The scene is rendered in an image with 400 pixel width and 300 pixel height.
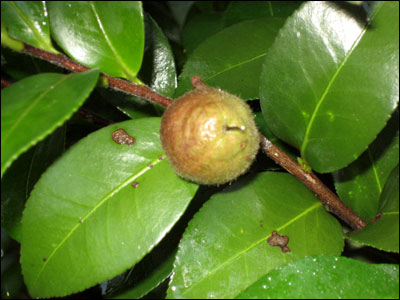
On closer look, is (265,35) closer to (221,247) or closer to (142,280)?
(221,247)

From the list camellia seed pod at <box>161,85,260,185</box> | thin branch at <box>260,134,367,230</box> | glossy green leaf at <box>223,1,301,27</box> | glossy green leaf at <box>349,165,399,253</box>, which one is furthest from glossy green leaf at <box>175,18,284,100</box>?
glossy green leaf at <box>223,1,301,27</box>

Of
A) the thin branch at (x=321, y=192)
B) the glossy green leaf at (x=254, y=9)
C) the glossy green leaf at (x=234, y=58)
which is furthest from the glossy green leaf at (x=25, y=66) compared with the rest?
the glossy green leaf at (x=254, y=9)

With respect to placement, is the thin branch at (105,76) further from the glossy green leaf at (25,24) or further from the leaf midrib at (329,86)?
the leaf midrib at (329,86)

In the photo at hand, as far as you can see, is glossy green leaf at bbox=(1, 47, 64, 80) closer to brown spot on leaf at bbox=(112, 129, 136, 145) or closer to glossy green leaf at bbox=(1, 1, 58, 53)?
glossy green leaf at bbox=(1, 1, 58, 53)

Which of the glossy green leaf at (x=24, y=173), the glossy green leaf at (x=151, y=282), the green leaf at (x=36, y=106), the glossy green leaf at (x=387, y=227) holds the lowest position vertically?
the glossy green leaf at (x=151, y=282)

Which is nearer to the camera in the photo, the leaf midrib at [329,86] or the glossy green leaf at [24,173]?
the leaf midrib at [329,86]
